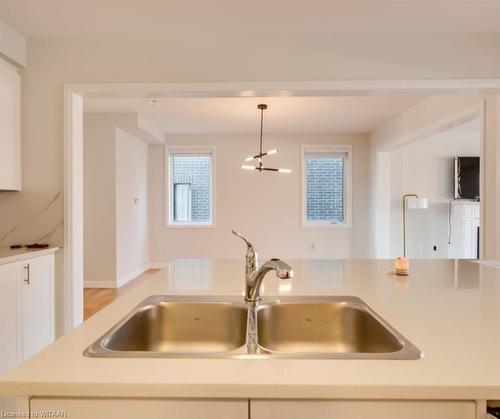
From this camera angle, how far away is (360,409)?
620 mm

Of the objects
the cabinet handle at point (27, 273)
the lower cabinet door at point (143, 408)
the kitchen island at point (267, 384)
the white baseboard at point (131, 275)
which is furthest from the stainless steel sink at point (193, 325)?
the white baseboard at point (131, 275)

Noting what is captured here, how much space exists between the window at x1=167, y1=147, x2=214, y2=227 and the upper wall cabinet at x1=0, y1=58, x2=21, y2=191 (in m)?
3.75

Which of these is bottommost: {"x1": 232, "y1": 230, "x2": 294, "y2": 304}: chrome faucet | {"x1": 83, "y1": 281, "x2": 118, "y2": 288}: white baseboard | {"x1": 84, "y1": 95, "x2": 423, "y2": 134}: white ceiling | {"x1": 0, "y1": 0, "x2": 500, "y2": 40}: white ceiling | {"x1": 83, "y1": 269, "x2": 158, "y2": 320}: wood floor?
{"x1": 83, "y1": 269, "x2": 158, "y2": 320}: wood floor

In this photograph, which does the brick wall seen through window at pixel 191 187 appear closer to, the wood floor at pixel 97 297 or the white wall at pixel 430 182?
the wood floor at pixel 97 297

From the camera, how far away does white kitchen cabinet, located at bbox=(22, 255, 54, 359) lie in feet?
7.10

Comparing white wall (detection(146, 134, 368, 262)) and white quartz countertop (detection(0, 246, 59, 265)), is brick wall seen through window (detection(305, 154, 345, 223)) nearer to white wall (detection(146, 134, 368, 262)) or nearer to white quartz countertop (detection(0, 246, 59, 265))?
white wall (detection(146, 134, 368, 262))

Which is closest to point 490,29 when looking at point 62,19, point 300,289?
point 300,289

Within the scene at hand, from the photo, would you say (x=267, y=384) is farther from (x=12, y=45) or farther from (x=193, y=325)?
(x=12, y=45)

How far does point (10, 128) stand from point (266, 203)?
4.34 metres

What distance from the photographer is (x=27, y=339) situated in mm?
2168

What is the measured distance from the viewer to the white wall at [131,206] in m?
4.95

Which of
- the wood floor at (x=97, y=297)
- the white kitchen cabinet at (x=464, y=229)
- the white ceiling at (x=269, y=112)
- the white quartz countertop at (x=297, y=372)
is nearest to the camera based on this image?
the white quartz countertop at (x=297, y=372)

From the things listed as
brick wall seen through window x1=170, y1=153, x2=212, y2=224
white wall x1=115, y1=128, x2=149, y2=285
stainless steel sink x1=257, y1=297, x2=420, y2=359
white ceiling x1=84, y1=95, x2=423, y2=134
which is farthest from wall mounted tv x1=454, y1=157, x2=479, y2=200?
stainless steel sink x1=257, y1=297, x2=420, y2=359

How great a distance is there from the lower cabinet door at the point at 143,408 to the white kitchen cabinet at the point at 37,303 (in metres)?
1.89
